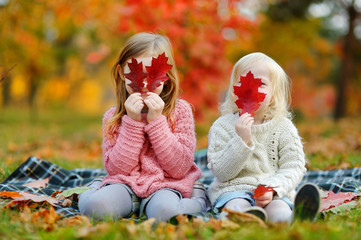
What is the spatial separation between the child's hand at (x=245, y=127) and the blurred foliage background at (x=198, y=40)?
110 centimetres

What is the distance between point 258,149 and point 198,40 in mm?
3967

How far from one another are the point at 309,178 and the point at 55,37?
14.0 metres

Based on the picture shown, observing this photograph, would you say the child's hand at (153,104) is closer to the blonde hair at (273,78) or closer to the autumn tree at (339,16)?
the blonde hair at (273,78)

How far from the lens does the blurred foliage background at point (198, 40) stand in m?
6.07

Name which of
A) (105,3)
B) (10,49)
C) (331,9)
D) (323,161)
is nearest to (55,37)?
(105,3)

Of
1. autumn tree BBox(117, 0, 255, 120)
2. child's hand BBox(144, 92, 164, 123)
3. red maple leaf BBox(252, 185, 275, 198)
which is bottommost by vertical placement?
red maple leaf BBox(252, 185, 275, 198)

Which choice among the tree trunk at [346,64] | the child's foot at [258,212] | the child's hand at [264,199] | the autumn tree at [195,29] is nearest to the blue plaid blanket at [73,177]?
the child's hand at [264,199]

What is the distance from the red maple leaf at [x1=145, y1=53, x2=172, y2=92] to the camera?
7.34ft

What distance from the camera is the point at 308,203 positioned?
6.13 feet

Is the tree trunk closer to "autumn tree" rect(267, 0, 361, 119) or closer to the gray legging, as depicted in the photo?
"autumn tree" rect(267, 0, 361, 119)

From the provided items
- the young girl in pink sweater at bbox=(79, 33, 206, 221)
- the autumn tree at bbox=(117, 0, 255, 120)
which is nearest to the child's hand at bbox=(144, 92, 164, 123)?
the young girl in pink sweater at bbox=(79, 33, 206, 221)

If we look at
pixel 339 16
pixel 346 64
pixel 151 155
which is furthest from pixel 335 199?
pixel 339 16

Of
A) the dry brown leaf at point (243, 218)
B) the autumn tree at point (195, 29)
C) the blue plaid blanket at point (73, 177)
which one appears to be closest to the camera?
the dry brown leaf at point (243, 218)

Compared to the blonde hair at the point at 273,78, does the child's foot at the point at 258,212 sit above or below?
below
